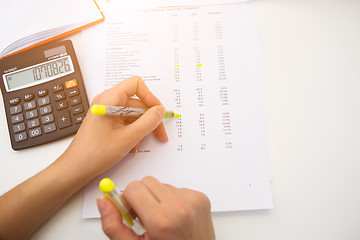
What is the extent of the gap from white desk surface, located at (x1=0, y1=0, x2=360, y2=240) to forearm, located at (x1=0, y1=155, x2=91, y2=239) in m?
0.03

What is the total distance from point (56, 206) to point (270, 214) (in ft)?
1.24

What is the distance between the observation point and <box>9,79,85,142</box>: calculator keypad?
46 cm

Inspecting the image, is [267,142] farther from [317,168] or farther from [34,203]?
[34,203]

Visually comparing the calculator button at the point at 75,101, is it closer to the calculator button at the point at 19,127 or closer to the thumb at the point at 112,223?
the calculator button at the point at 19,127

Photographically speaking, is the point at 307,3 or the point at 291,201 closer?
the point at 291,201

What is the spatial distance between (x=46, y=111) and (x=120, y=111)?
194 mm

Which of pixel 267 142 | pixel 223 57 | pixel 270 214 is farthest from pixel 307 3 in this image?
pixel 270 214

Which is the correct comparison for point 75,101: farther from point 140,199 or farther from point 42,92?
point 140,199

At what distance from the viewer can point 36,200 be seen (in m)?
0.40

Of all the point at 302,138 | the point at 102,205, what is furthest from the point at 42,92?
the point at 302,138

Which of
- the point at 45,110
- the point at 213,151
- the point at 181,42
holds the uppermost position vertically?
the point at 181,42

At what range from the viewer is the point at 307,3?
53cm

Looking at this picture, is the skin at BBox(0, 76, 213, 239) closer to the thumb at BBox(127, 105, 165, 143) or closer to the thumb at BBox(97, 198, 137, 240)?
the thumb at BBox(127, 105, 165, 143)

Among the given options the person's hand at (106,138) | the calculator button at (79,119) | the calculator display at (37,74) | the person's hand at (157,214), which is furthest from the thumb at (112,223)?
the calculator display at (37,74)
